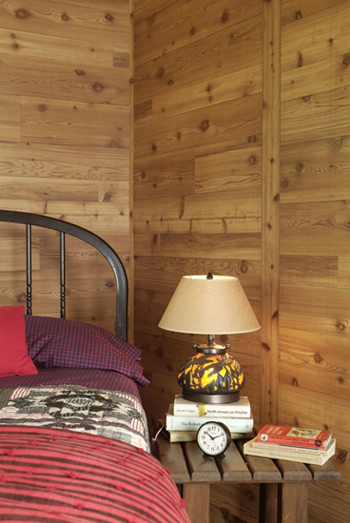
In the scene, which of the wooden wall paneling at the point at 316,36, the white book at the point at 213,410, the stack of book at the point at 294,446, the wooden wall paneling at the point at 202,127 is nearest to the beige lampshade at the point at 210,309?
the white book at the point at 213,410

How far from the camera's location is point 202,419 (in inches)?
62.7

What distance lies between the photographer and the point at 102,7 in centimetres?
263

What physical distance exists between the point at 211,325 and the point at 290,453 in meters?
0.44

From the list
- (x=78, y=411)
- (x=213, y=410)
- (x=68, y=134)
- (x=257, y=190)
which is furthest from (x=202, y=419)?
(x=68, y=134)

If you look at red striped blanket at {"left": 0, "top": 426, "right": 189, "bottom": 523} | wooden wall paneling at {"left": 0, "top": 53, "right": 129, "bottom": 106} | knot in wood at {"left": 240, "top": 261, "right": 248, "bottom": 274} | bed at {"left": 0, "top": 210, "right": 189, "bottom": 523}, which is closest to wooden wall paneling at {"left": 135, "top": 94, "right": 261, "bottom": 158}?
wooden wall paneling at {"left": 0, "top": 53, "right": 129, "bottom": 106}

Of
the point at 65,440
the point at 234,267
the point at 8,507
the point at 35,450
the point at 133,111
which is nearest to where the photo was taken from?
the point at 8,507

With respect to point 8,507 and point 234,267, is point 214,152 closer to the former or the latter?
point 234,267

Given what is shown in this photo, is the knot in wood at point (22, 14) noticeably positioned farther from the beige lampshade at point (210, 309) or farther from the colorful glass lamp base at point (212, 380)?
the colorful glass lamp base at point (212, 380)

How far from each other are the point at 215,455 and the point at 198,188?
1246 millimetres

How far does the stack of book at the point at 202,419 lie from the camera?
1.59 m

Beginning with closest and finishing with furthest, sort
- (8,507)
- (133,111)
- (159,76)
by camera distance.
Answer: (8,507)
(159,76)
(133,111)

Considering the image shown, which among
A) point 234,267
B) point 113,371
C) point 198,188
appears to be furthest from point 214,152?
point 113,371

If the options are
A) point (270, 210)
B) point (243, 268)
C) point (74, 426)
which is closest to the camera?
point (74, 426)

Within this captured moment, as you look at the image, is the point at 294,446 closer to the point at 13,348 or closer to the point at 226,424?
the point at 226,424
